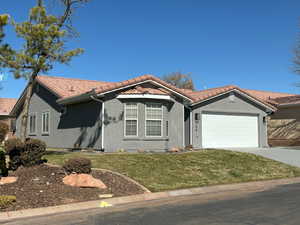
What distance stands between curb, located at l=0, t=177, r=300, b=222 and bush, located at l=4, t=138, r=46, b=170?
12.0 feet

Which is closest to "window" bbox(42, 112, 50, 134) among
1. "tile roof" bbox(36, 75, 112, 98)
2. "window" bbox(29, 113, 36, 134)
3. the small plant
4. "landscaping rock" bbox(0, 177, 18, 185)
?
"window" bbox(29, 113, 36, 134)

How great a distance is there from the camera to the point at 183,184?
11.3 meters

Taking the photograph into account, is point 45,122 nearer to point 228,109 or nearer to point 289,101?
point 228,109

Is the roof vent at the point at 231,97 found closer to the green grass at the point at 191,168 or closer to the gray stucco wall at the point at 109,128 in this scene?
the gray stucco wall at the point at 109,128

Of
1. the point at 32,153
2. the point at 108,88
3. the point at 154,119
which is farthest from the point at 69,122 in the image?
the point at 32,153

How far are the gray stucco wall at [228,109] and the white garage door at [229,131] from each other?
328 millimetres

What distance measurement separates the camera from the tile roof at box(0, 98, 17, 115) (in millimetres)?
34594

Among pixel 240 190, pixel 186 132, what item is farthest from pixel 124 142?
pixel 240 190

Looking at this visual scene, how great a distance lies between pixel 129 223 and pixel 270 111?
748 inches

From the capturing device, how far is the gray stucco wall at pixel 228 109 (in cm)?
2083

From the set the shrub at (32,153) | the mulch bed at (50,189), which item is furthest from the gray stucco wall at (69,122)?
the mulch bed at (50,189)

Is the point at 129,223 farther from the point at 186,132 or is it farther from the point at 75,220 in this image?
the point at 186,132

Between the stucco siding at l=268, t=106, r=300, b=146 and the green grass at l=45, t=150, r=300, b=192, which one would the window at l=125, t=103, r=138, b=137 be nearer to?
the green grass at l=45, t=150, r=300, b=192

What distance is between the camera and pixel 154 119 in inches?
716
